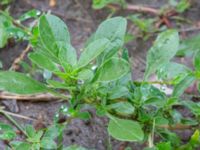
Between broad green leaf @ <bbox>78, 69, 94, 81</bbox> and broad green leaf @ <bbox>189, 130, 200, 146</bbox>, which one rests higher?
broad green leaf @ <bbox>78, 69, 94, 81</bbox>

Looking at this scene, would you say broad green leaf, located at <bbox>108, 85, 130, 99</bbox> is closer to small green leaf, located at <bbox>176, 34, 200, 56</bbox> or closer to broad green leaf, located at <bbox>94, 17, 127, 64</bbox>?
broad green leaf, located at <bbox>94, 17, 127, 64</bbox>

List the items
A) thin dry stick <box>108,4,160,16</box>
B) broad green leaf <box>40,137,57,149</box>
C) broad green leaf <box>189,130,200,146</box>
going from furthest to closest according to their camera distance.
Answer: thin dry stick <box>108,4,160,16</box> < broad green leaf <box>189,130,200,146</box> < broad green leaf <box>40,137,57,149</box>

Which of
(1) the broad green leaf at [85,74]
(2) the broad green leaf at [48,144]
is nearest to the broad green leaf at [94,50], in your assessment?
(1) the broad green leaf at [85,74]

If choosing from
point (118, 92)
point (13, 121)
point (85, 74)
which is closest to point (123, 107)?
point (118, 92)

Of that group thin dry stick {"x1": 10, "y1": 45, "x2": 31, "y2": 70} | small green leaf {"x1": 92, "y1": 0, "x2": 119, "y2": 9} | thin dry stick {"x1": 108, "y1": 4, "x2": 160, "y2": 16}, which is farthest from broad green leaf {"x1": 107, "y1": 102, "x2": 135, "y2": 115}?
thin dry stick {"x1": 108, "y1": 4, "x2": 160, "y2": 16}

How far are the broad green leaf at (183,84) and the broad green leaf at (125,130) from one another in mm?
185

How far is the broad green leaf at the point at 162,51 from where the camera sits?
4.88 ft

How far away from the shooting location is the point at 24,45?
198 cm

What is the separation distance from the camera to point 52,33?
134cm

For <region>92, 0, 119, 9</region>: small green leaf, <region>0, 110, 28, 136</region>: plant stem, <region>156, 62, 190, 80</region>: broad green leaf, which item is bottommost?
<region>0, 110, 28, 136</region>: plant stem

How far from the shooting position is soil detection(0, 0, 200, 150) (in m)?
1.61

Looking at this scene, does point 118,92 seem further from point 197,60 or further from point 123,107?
point 197,60

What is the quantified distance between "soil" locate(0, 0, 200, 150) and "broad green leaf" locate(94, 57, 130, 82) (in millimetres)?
367

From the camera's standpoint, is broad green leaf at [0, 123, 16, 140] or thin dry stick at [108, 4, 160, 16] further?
thin dry stick at [108, 4, 160, 16]
